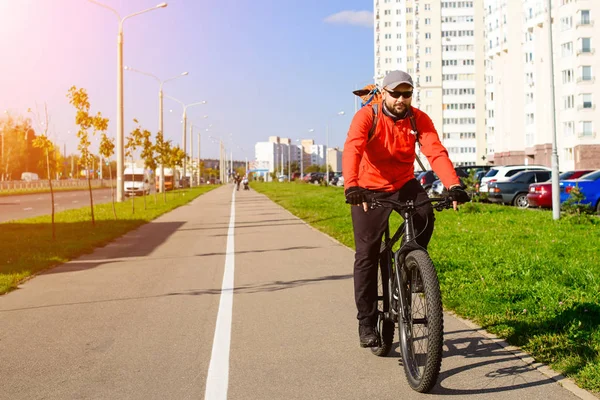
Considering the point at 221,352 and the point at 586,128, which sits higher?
the point at 586,128

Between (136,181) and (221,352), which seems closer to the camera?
(221,352)

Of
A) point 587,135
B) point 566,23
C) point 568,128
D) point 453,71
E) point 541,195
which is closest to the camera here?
point 541,195

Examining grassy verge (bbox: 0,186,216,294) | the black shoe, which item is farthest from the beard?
grassy verge (bbox: 0,186,216,294)

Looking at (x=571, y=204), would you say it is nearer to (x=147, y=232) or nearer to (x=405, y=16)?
(x=147, y=232)

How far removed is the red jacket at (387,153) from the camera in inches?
194

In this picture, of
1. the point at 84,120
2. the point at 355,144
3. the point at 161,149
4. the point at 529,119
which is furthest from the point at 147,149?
the point at 529,119

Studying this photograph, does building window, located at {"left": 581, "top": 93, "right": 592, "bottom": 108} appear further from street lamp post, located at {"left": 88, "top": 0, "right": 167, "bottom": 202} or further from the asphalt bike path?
the asphalt bike path

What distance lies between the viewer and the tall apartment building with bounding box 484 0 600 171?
61.5m

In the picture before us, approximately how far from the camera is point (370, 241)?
523cm

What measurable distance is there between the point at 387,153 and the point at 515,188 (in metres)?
24.4

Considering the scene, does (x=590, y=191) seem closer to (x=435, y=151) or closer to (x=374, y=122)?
(x=435, y=151)

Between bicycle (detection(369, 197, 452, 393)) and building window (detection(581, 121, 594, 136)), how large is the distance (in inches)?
2401

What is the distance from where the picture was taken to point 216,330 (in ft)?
21.2

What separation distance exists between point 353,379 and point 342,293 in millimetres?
3605
